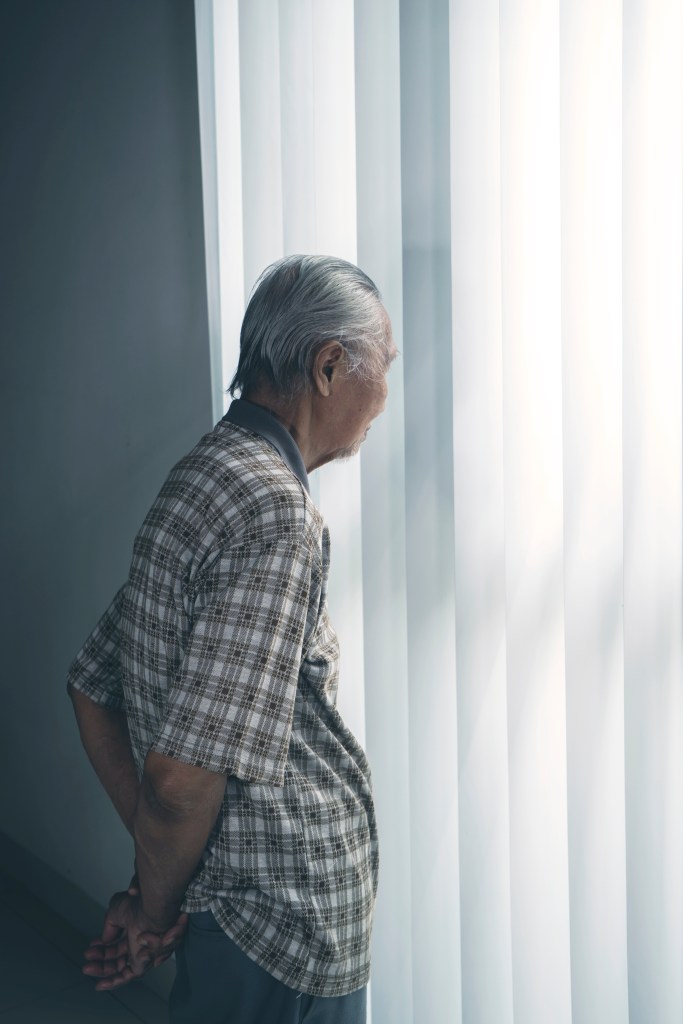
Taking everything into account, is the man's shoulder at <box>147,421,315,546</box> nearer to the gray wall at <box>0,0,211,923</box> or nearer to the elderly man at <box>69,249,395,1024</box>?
the elderly man at <box>69,249,395,1024</box>

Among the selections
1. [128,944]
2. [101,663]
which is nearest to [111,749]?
[101,663]

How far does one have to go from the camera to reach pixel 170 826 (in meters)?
0.96

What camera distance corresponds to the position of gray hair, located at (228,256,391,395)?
1061 mm

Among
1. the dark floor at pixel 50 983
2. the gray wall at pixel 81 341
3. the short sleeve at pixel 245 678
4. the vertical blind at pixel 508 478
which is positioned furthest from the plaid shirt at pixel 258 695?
the dark floor at pixel 50 983

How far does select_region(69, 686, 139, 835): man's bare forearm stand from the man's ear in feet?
1.94

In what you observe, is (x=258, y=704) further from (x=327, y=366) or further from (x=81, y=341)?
(x=81, y=341)

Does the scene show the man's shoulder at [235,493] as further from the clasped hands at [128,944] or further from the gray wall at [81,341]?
the gray wall at [81,341]

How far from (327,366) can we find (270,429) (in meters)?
0.11

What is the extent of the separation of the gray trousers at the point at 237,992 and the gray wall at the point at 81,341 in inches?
43.9

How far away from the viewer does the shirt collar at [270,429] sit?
1046 mm

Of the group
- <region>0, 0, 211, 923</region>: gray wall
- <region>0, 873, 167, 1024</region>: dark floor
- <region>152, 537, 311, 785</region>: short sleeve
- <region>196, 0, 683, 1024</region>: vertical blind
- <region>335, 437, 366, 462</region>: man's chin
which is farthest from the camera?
<region>0, 873, 167, 1024</region>: dark floor

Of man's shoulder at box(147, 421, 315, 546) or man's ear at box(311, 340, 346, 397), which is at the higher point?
man's ear at box(311, 340, 346, 397)

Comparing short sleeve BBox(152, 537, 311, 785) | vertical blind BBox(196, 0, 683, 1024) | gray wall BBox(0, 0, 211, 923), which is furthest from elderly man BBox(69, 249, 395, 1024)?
gray wall BBox(0, 0, 211, 923)

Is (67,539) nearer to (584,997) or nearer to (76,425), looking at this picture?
(76,425)
